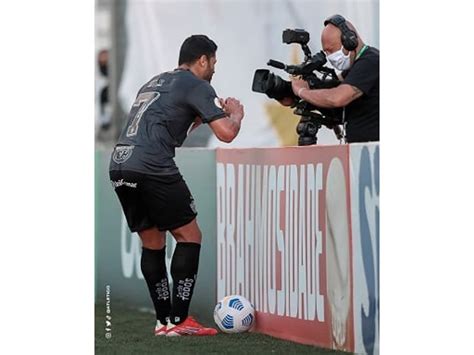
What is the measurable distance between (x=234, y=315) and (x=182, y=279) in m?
0.24

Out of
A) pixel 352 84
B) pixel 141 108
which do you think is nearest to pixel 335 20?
pixel 352 84

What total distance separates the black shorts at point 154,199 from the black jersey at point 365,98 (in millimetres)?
667

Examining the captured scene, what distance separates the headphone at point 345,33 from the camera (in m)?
5.13

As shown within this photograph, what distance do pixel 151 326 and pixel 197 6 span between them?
1229 millimetres

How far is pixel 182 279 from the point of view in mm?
5254

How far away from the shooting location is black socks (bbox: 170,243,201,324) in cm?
525

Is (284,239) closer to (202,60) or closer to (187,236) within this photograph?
(187,236)

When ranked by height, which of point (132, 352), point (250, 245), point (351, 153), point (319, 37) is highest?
point (319, 37)

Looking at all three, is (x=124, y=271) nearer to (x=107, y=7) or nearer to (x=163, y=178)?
(x=163, y=178)

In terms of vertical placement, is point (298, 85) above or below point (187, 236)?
above

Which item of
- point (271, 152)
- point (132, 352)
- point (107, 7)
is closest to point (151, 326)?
point (132, 352)

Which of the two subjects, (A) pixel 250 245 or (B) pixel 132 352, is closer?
(B) pixel 132 352

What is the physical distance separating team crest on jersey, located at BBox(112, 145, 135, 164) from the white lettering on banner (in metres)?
0.53
